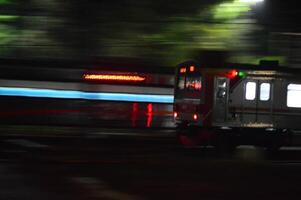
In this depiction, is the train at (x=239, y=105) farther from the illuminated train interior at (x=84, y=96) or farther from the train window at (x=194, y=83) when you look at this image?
the illuminated train interior at (x=84, y=96)

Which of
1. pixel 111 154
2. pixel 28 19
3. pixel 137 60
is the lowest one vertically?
pixel 111 154

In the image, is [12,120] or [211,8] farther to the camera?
[12,120]

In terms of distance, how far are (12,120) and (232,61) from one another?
7.75 m

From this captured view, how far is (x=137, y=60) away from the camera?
53.1 ft

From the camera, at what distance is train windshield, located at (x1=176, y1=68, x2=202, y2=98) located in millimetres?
17906

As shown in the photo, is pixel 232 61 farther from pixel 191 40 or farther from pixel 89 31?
pixel 89 31

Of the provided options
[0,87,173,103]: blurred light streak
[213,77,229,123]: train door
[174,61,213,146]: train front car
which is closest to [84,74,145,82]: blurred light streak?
[0,87,173,103]: blurred light streak

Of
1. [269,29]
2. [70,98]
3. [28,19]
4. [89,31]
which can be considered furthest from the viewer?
[70,98]

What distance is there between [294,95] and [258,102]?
118 centimetres

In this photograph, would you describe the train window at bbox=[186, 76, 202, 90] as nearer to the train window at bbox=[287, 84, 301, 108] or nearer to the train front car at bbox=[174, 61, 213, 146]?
the train front car at bbox=[174, 61, 213, 146]

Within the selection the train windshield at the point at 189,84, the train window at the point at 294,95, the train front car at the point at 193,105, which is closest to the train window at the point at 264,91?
the train window at the point at 294,95

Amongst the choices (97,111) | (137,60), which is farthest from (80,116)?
(137,60)

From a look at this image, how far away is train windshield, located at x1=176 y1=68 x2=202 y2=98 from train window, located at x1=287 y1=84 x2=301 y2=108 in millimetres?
2722

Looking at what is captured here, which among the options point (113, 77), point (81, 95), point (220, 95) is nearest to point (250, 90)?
point (220, 95)
